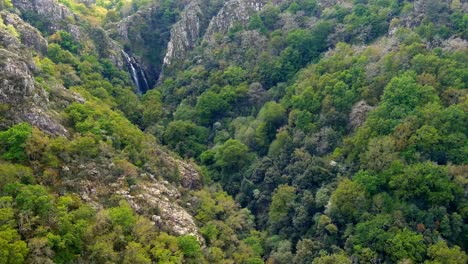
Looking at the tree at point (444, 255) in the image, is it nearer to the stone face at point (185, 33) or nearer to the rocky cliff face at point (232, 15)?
the rocky cliff face at point (232, 15)

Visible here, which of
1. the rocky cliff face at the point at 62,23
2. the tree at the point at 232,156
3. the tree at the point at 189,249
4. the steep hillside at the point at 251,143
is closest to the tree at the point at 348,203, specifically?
the steep hillside at the point at 251,143

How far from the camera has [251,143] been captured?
7700cm

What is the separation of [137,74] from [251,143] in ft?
128

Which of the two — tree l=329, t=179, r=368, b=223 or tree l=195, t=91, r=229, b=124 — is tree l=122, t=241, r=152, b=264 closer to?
tree l=329, t=179, r=368, b=223

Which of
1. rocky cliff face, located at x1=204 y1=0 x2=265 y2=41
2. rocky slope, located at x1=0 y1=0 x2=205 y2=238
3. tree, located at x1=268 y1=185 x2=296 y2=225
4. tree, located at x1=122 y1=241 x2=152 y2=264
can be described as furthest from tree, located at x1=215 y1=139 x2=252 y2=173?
rocky cliff face, located at x1=204 y1=0 x2=265 y2=41

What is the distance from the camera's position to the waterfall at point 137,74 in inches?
4028

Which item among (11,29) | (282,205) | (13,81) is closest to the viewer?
(13,81)

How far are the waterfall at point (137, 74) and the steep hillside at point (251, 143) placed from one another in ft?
18.2

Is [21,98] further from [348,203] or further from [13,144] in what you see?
[348,203]

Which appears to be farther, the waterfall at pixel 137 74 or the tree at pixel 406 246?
the waterfall at pixel 137 74

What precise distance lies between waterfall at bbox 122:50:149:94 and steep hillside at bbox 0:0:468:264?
5.55 m

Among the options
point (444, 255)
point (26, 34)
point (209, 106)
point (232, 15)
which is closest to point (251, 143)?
point (209, 106)

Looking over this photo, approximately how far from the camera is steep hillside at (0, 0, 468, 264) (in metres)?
48.8

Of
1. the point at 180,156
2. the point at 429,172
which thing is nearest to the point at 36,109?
the point at 180,156
